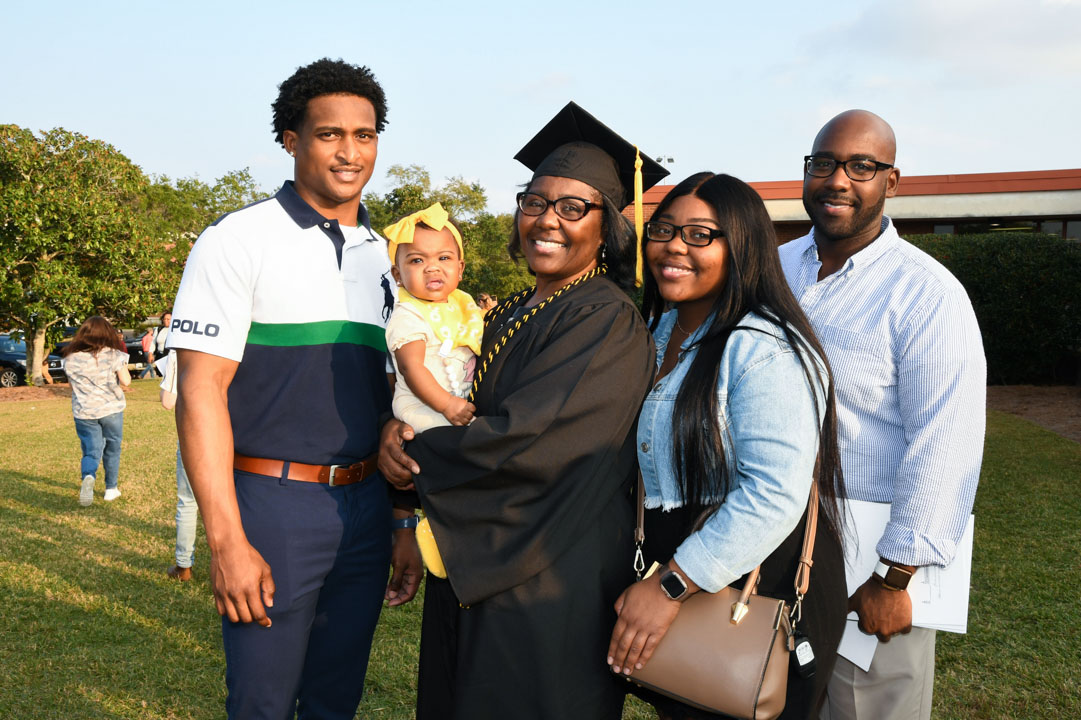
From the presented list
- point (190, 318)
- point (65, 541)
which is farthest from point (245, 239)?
point (65, 541)

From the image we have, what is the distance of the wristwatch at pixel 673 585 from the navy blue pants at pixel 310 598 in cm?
126

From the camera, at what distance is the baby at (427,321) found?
8.47ft

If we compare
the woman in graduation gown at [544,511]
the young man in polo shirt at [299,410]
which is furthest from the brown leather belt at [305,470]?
the woman in graduation gown at [544,511]

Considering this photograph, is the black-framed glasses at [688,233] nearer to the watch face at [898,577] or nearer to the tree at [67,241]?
the watch face at [898,577]

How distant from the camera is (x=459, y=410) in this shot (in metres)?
2.45

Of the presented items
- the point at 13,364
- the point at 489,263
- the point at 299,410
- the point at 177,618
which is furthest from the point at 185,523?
the point at 489,263

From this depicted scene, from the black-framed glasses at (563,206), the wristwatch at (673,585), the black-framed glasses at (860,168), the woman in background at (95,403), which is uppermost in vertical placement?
the black-framed glasses at (860,168)

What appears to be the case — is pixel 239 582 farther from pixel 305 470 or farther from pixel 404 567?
pixel 404 567

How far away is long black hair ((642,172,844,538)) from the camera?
209 cm

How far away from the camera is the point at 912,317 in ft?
8.14

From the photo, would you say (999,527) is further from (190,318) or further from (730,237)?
(190,318)

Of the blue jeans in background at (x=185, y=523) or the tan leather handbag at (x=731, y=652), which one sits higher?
the tan leather handbag at (x=731, y=652)

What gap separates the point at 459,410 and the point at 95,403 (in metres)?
8.06

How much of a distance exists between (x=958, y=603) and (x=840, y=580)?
483 mm
